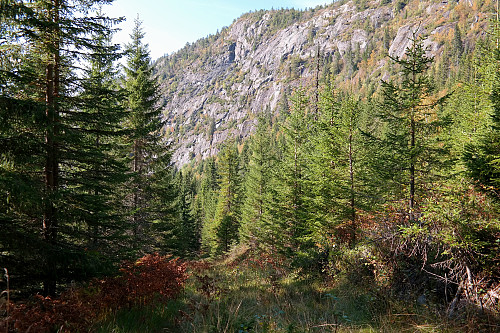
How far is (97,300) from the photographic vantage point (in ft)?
17.2

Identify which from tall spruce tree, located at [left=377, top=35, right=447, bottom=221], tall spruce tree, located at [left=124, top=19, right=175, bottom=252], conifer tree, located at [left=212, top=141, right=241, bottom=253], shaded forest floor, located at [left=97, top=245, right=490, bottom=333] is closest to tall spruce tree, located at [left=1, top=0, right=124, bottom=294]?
shaded forest floor, located at [left=97, top=245, right=490, bottom=333]

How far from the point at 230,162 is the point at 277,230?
1341 cm

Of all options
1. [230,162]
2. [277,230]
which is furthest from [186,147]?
[277,230]

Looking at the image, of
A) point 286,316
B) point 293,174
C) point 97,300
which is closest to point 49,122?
point 97,300

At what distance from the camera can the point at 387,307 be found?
5.41 meters

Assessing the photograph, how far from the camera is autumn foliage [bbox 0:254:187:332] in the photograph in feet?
12.5

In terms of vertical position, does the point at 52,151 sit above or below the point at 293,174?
above

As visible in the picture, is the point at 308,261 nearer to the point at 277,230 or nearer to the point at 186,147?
the point at 277,230

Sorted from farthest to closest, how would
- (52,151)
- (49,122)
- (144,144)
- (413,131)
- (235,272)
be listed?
(144,144) → (235,272) → (413,131) → (52,151) → (49,122)

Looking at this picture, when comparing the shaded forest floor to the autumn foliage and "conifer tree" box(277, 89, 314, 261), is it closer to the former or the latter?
the autumn foliage

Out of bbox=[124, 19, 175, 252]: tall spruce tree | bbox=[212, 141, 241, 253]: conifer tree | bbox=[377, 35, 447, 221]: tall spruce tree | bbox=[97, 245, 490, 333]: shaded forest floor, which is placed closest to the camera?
bbox=[97, 245, 490, 333]: shaded forest floor

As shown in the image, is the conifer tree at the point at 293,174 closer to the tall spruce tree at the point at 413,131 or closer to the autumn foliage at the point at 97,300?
the tall spruce tree at the point at 413,131

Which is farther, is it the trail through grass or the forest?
the forest

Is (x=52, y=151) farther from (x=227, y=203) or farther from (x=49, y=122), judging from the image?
(x=227, y=203)
